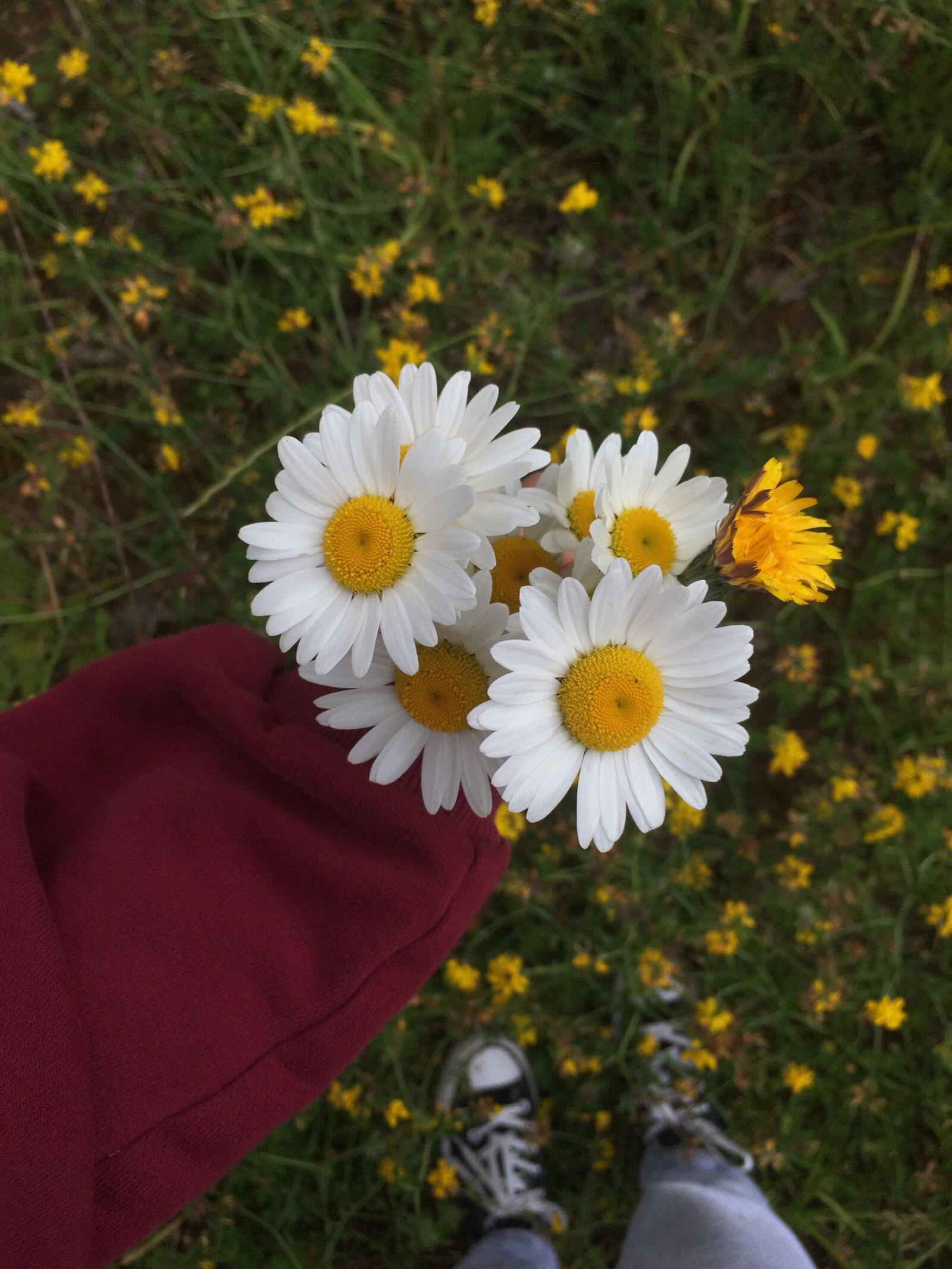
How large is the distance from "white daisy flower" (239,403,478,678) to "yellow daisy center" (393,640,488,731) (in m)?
0.08

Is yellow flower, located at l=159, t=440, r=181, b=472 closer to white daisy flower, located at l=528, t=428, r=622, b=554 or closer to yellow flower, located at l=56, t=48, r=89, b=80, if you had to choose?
yellow flower, located at l=56, t=48, r=89, b=80

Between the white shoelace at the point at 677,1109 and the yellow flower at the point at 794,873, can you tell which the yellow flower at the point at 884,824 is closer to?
the yellow flower at the point at 794,873

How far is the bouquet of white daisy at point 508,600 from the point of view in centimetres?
69

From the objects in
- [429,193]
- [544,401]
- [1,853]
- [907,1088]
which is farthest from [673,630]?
[907,1088]

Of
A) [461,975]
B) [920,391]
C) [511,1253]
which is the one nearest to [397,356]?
[920,391]

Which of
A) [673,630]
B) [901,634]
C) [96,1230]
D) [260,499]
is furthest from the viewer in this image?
[901,634]

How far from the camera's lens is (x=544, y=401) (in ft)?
5.95

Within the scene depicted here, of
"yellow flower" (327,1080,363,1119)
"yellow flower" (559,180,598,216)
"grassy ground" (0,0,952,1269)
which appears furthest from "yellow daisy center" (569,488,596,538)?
"yellow flower" (327,1080,363,1119)

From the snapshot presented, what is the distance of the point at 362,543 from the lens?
0.73 metres

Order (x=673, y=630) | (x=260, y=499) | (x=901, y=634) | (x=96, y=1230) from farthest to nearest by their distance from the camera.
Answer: (x=901, y=634)
(x=260, y=499)
(x=96, y=1230)
(x=673, y=630)

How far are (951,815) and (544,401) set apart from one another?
1334 mm

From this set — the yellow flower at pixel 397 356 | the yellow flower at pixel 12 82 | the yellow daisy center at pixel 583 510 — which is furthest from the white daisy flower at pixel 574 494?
the yellow flower at pixel 12 82

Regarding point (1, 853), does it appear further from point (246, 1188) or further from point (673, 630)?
point (246, 1188)

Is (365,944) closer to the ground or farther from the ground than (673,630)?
closer to the ground
